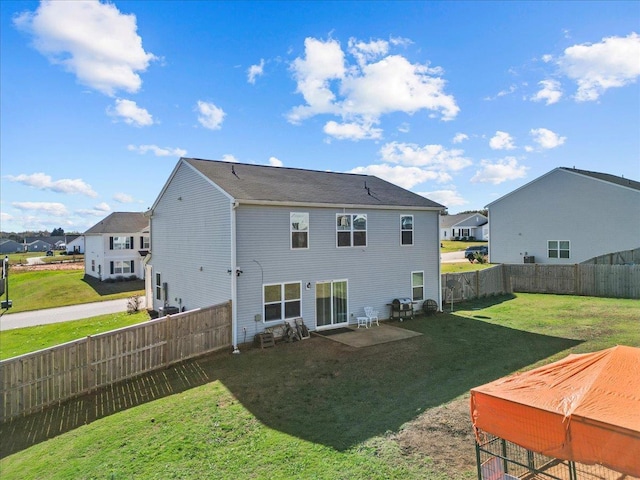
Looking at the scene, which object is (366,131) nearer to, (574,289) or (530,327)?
(530,327)

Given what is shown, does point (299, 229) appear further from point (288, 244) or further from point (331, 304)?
point (331, 304)

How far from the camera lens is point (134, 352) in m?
10.9

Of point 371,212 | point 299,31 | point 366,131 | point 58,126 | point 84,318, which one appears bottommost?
→ point 84,318

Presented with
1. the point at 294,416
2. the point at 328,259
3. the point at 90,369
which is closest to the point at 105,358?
the point at 90,369

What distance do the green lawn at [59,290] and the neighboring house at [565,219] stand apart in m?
31.9

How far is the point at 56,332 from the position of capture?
17.6m

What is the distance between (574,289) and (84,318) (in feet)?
97.7

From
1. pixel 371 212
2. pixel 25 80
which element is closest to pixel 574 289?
pixel 371 212

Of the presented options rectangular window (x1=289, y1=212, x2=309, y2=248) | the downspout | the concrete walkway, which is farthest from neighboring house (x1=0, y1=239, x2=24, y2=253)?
rectangular window (x1=289, y1=212, x2=309, y2=248)

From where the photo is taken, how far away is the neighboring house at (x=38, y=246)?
108 m

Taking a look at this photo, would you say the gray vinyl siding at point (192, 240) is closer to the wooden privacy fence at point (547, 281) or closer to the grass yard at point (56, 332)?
the grass yard at point (56, 332)

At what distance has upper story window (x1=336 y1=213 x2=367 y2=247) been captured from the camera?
16031mm

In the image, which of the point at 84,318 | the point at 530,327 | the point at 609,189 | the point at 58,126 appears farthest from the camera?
the point at 609,189

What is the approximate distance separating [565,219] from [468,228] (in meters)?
40.4
